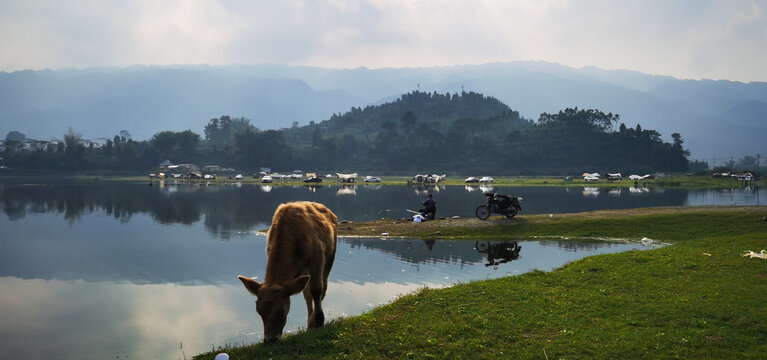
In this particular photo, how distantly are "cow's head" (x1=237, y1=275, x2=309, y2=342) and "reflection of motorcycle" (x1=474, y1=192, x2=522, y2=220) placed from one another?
1157 inches

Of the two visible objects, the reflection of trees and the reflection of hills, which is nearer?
the reflection of hills

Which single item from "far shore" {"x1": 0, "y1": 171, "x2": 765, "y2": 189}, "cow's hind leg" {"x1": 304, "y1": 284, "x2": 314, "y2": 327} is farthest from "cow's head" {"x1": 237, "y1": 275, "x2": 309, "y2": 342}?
"far shore" {"x1": 0, "y1": 171, "x2": 765, "y2": 189}

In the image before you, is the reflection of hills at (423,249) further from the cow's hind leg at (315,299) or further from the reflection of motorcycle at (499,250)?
the cow's hind leg at (315,299)

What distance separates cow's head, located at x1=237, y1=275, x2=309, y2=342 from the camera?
10.2 meters

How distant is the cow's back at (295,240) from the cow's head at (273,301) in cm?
41

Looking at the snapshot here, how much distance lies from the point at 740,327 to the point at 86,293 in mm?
24669

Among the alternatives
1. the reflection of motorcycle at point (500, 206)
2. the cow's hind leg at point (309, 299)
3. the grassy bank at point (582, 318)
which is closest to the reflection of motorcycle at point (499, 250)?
the grassy bank at point (582, 318)

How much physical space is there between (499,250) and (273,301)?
2176cm

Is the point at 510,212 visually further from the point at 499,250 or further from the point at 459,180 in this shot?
the point at 459,180

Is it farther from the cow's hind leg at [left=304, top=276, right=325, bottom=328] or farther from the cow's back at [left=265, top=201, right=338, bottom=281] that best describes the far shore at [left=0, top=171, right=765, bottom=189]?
the cow's back at [left=265, top=201, right=338, bottom=281]

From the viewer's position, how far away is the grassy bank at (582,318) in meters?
10.9

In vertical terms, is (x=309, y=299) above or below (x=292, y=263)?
below

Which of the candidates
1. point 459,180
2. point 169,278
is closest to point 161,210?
→ point 169,278

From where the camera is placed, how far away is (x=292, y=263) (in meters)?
11.3
